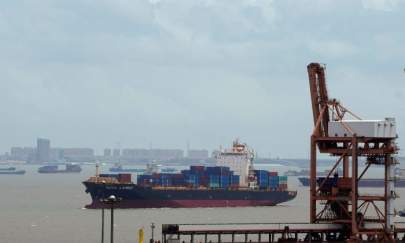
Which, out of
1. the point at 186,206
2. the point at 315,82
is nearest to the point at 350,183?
the point at 315,82

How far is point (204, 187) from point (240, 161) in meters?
9.94

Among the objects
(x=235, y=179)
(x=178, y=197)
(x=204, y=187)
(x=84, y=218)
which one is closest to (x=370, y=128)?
(x=84, y=218)

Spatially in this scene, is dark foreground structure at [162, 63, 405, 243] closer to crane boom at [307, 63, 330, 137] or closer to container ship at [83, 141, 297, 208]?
crane boom at [307, 63, 330, 137]

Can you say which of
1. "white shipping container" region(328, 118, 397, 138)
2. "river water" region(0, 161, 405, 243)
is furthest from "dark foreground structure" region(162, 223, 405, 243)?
"river water" region(0, 161, 405, 243)

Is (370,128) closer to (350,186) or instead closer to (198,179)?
(350,186)

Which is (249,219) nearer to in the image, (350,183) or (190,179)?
(190,179)

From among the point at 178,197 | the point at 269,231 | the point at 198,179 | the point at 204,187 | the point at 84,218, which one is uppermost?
the point at 198,179

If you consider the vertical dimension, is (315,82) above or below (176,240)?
above

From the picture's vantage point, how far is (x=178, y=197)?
157 m

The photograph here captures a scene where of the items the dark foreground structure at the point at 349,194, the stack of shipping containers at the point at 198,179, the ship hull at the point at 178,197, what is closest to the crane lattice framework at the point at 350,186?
the dark foreground structure at the point at 349,194

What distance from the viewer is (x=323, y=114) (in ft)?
233

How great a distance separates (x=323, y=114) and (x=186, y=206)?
8737 cm

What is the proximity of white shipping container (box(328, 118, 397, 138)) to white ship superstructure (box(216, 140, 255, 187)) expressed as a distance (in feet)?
326

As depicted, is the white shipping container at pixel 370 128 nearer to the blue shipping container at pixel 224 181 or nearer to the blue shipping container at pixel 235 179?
the blue shipping container at pixel 224 181
